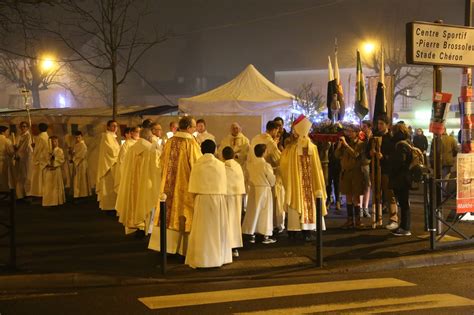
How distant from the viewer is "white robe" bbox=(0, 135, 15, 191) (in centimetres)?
1605

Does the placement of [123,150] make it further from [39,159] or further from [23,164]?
[23,164]

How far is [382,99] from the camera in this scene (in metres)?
15.6

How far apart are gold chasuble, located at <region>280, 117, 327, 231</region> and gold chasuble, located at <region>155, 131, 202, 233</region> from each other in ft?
7.25

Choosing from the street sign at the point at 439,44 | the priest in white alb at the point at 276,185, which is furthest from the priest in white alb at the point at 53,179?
the street sign at the point at 439,44

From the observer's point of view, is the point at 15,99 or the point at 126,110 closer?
the point at 126,110

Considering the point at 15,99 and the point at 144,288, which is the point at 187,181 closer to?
the point at 144,288

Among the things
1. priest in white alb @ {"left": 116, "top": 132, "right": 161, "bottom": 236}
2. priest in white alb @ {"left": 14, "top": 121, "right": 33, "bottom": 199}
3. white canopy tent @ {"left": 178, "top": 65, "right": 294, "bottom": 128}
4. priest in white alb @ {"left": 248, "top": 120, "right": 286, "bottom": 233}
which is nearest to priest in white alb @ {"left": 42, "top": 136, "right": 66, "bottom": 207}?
priest in white alb @ {"left": 14, "top": 121, "right": 33, "bottom": 199}

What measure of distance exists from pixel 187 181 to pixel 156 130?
2379 mm

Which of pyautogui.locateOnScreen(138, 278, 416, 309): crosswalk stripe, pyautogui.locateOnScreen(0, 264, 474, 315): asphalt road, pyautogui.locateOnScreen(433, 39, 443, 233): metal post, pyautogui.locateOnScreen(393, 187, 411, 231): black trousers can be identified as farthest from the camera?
pyautogui.locateOnScreen(393, 187, 411, 231): black trousers

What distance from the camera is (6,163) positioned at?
16297 mm

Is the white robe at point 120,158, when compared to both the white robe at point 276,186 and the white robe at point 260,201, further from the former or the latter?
the white robe at point 260,201

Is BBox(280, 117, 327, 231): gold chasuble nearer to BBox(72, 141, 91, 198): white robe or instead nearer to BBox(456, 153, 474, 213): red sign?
BBox(456, 153, 474, 213): red sign

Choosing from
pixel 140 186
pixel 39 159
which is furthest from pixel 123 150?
pixel 39 159

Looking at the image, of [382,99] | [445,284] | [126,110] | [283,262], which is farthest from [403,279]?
[126,110]
